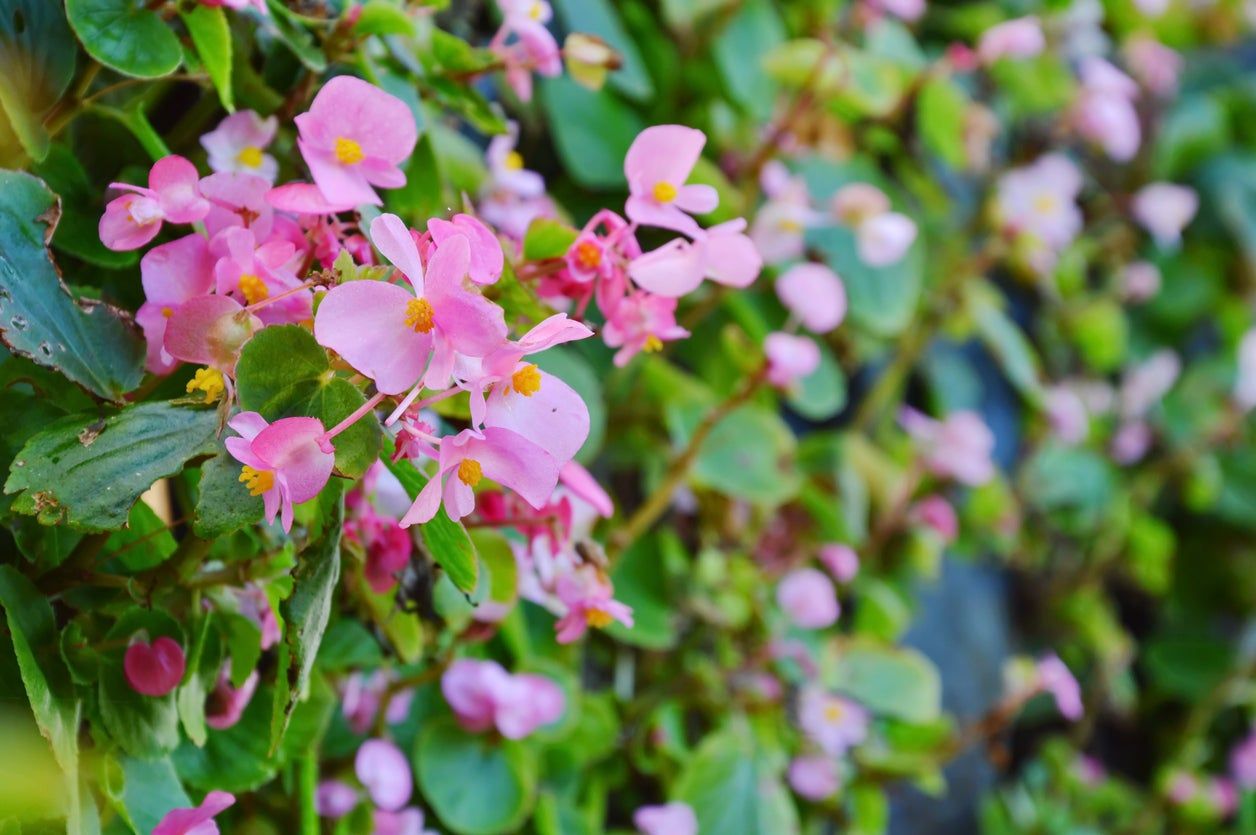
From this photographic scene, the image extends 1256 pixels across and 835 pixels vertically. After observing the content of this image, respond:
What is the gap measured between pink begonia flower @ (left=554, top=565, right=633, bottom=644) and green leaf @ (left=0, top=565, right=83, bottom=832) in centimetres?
19

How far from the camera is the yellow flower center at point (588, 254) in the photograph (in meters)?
0.43

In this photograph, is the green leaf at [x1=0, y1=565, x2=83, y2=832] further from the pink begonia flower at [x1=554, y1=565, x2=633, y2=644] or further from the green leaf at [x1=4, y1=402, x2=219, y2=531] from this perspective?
the pink begonia flower at [x1=554, y1=565, x2=633, y2=644]

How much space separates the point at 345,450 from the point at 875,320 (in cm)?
85

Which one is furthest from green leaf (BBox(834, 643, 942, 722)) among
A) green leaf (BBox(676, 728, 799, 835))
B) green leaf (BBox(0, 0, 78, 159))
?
green leaf (BBox(0, 0, 78, 159))

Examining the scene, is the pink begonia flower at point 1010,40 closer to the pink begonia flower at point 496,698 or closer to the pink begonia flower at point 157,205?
the pink begonia flower at point 496,698

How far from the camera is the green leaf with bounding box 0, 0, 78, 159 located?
43 cm

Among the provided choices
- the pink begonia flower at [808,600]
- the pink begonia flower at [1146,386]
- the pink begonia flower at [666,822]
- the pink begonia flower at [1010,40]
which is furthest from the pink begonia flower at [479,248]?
the pink begonia flower at [1146,386]

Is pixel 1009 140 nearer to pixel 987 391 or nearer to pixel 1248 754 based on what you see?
pixel 987 391

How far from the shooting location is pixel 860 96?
3.44ft

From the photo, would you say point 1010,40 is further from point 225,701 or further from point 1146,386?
point 225,701

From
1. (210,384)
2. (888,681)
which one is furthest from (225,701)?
(888,681)

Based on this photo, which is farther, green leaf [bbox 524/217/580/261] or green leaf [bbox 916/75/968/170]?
green leaf [bbox 916/75/968/170]

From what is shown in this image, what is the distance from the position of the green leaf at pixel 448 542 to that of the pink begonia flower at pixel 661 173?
134mm

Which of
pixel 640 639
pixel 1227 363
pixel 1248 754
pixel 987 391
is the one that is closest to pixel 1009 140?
pixel 987 391
